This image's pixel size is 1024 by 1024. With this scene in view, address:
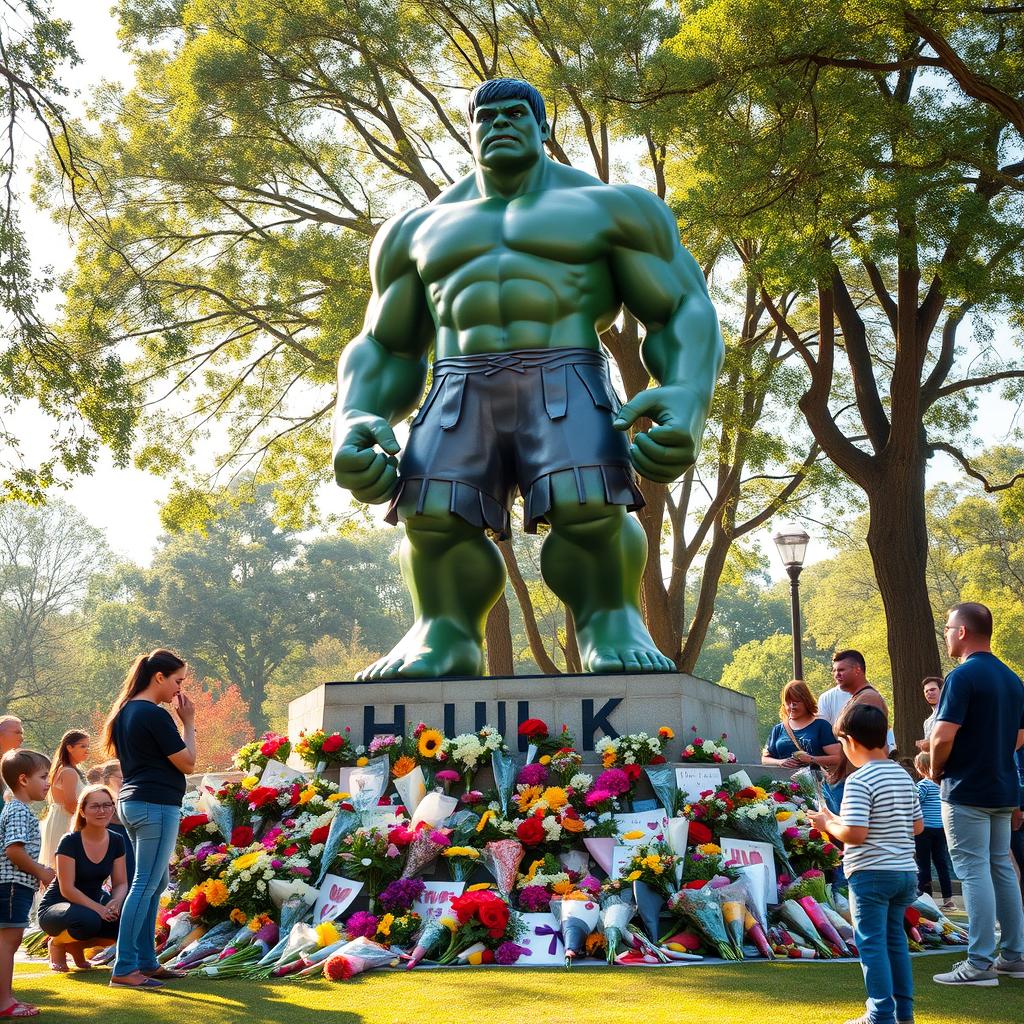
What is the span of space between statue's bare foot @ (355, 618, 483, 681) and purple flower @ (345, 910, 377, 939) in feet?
4.52

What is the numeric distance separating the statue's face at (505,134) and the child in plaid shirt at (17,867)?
12.1ft

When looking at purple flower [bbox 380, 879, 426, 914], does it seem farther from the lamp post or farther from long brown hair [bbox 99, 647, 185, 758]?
the lamp post

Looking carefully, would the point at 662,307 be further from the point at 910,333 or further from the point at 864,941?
the point at 910,333

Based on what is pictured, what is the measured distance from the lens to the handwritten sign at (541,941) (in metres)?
4.83

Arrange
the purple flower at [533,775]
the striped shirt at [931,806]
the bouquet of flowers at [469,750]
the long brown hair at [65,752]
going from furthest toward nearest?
A: the striped shirt at [931,806] < the long brown hair at [65,752] < the bouquet of flowers at [469,750] < the purple flower at [533,775]

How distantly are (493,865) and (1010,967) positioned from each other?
6.98ft

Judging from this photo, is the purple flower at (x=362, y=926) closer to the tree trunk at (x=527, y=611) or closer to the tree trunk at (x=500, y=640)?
the tree trunk at (x=500, y=640)

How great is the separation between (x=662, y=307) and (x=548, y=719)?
7.27 ft

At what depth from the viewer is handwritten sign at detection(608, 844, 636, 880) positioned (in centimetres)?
528

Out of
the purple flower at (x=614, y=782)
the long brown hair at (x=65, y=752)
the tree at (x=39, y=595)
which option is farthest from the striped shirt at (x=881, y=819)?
the tree at (x=39, y=595)

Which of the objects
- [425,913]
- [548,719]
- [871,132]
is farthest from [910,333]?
[425,913]

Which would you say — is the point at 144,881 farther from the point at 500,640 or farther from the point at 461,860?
the point at 500,640

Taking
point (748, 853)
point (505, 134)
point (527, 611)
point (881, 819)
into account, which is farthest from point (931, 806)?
point (527, 611)

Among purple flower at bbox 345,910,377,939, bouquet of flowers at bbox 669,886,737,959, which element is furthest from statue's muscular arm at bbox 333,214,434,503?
bouquet of flowers at bbox 669,886,737,959
